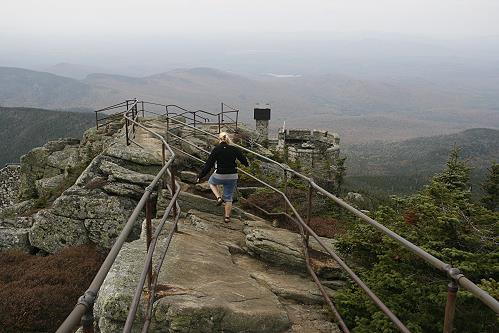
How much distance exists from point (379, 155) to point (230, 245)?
14672 cm

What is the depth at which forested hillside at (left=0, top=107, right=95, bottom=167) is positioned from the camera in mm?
97438

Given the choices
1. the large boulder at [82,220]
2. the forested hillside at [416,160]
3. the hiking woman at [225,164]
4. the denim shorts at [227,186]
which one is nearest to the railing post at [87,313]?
the hiking woman at [225,164]

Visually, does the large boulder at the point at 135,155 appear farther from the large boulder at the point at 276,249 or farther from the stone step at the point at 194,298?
the stone step at the point at 194,298

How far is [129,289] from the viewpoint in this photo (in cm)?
500

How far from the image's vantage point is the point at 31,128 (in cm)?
10700

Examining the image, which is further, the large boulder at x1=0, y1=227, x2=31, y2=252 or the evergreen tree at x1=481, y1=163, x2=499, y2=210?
the evergreen tree at x1=481, y1=163, x2=499, y2=210

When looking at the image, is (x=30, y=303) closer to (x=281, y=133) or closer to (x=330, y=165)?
(x=330, y=165)

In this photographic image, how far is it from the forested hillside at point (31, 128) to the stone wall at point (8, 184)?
6751 centimetres

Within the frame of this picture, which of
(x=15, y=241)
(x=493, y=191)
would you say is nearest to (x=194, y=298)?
(x=15, y=241)

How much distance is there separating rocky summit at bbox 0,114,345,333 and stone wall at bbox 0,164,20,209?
659 inches

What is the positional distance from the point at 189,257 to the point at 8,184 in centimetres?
2597

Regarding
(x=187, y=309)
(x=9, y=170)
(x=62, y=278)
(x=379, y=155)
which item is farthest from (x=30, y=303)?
(x=379, y=155)

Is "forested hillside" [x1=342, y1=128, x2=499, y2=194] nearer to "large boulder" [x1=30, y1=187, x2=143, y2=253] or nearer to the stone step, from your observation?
"large boulder" [x1=30, y1=187, x2=143, y2=253]

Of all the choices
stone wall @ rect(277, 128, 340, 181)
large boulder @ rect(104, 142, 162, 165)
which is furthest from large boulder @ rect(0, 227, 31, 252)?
stone wall @ rect(277, 128, 340, 181)
